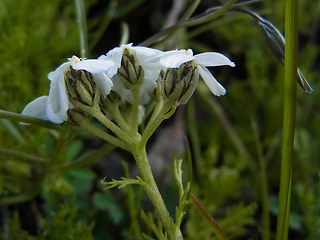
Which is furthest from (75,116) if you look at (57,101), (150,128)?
(150,128)

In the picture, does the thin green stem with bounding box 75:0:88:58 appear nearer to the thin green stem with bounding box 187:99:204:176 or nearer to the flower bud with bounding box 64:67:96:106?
the flower bud with bounding box 64:67:96:106

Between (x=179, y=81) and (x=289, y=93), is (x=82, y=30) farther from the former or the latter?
(x=289, y=93)

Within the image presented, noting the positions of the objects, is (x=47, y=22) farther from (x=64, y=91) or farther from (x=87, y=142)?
(x=64, y=91)

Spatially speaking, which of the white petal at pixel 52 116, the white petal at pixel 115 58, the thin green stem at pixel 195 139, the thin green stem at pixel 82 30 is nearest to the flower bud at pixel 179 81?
the white petal at pixel 115 58

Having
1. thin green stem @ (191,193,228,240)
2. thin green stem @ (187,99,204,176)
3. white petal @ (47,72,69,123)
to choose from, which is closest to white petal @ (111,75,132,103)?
white petal @ (47,72,69,123)

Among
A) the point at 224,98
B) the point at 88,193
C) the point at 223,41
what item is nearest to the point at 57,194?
the point at 88,193

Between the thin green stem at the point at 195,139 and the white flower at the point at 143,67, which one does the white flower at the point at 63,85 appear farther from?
the thin green stem at the point at 195,139
